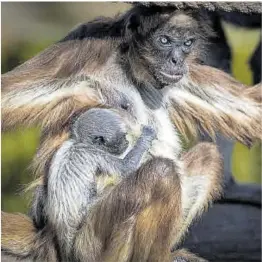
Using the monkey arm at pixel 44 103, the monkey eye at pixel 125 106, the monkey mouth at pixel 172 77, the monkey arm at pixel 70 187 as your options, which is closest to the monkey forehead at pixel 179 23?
the monkey mouth at pixel 172 77

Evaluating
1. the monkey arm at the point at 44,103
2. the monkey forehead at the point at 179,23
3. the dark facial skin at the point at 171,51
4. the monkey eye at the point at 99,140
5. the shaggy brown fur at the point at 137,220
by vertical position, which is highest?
the monkey forehead at the point at 179,23

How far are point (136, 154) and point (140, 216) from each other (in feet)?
1.70

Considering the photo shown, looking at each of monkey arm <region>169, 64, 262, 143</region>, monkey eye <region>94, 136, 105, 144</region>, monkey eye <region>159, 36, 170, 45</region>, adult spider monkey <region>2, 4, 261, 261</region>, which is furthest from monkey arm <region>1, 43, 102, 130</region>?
monkey arm <region>169, 64, 262, 143</region>

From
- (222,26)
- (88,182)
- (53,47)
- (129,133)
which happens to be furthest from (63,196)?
(222,26)

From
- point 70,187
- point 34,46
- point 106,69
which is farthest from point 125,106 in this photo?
point 34,46

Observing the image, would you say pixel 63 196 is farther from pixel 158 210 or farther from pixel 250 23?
pixel 250 23

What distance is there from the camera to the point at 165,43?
6.50m

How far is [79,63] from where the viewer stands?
654 cm

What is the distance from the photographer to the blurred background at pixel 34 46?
41.6 feet

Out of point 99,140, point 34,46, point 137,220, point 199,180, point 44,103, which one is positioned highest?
point 44,103

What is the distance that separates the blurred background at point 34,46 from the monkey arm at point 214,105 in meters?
4.85

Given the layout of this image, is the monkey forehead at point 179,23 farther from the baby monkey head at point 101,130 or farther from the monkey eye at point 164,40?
the baby monkey head at point 101,130

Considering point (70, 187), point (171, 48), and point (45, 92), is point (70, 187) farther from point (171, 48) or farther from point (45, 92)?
point (171, 48)

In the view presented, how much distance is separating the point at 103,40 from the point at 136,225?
4.43ft
